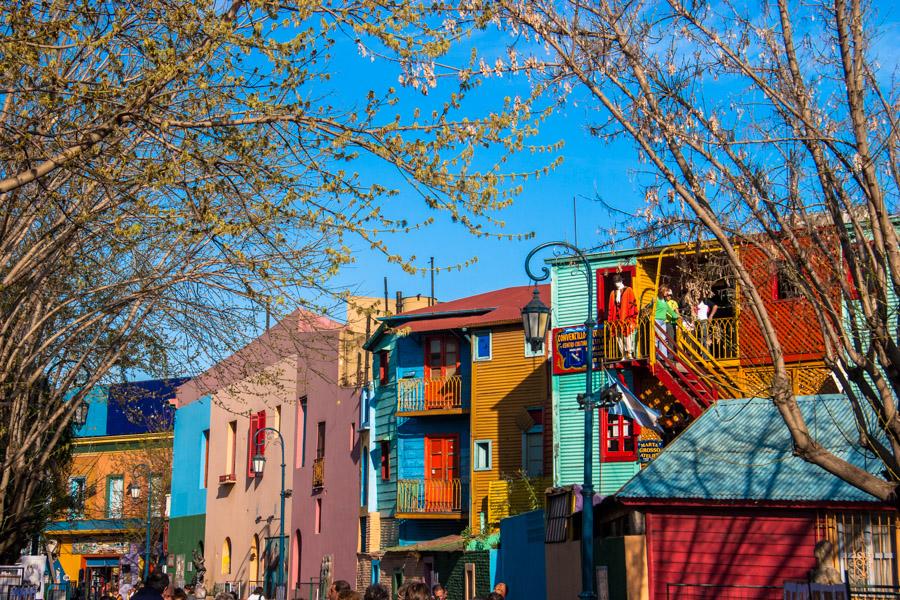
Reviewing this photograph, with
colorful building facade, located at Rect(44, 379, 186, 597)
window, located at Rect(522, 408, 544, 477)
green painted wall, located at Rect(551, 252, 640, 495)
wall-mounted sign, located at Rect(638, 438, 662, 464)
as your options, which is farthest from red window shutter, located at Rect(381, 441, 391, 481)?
colorful building facade, located at Rect(44, 379, 186, 597)

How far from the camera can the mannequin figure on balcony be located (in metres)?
25.8

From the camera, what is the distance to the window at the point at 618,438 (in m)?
26.8

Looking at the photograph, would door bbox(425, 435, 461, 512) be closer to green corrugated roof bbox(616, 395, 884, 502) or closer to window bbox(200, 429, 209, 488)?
green corrugated roof bbox(616, 395, 884, 502)

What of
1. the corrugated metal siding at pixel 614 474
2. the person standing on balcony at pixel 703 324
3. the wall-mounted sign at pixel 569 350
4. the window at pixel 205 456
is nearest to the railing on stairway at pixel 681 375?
the person standing on balcony at pixel 703 324

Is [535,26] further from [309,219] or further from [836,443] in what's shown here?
[836,443]

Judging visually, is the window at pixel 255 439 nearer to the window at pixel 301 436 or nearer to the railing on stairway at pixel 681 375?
the window at pixel 301 436

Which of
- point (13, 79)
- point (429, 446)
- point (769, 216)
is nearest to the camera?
point (13, 79)

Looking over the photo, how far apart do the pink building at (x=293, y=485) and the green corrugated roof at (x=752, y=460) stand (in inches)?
754

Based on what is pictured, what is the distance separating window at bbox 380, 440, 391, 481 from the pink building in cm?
156

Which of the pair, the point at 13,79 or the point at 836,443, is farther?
the point at 836,443

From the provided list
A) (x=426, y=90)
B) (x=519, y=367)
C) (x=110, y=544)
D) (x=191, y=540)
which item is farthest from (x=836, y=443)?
(x=110, y=544)

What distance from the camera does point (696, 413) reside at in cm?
2398

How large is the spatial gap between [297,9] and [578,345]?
18.0 metres

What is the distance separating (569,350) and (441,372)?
30.5 ft
